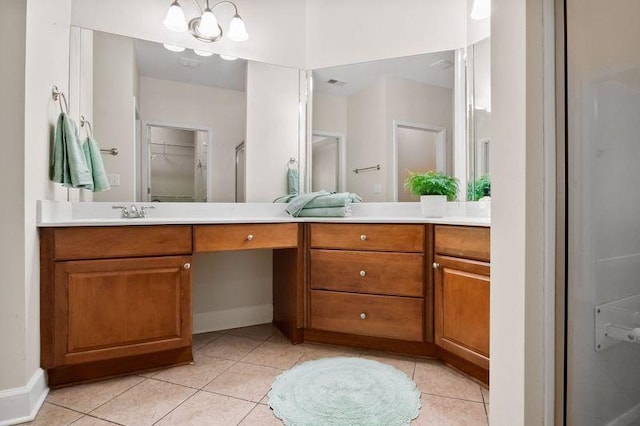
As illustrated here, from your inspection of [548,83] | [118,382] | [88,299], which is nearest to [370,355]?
[118,382]

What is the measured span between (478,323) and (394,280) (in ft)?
1.57

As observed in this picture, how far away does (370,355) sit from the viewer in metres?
1.93

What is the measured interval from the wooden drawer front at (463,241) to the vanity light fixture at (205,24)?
6.26ft

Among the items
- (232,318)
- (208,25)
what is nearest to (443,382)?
(232,318)

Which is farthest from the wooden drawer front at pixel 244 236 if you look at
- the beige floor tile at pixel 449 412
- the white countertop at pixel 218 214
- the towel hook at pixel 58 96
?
the beige floor tile at pixel 449 412

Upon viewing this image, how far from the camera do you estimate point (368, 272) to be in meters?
1.92

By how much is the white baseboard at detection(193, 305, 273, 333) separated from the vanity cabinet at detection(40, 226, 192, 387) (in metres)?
0.53

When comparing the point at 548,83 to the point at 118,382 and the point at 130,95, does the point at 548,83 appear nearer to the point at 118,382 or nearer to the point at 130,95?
the point at 118,382

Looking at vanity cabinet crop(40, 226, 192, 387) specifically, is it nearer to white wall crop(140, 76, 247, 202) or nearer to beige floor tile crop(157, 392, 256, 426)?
beige floor tile crop(157, 392, 256, 426)

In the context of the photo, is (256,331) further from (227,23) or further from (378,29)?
(378,29)

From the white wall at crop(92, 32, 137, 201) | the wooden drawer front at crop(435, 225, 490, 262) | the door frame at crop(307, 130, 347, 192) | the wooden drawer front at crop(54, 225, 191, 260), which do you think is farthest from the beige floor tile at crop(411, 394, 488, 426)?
the white wall at crop(92, 32, 137, 201)

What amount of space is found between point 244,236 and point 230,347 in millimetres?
737

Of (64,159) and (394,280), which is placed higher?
(64,159)

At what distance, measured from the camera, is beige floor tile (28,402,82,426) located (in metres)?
1.29
